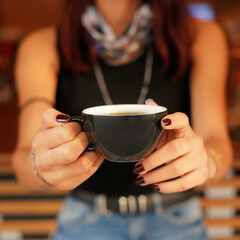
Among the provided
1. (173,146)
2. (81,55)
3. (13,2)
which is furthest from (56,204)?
(13,2)

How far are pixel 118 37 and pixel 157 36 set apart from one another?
13 centimetres

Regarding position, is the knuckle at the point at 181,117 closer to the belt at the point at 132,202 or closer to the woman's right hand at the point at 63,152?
the woman's right hand at the point at 63,152

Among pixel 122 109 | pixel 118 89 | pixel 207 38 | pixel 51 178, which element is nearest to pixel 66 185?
pixel 51 178

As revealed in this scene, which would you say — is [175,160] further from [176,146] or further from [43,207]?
[43,207]

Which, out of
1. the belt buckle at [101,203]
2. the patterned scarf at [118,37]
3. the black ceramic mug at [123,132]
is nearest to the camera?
the black ceramic mug at [123,132]

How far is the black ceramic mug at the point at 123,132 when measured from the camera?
15.9 inches

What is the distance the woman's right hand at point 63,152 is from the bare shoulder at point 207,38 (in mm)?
623

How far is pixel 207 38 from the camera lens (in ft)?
3.42

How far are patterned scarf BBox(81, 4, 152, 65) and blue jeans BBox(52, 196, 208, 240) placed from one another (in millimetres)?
416

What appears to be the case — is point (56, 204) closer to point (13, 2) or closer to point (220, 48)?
point (220, 48)

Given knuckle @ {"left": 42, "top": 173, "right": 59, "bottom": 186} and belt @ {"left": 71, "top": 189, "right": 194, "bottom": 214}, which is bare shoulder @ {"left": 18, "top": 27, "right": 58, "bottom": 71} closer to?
belt @ {"left": 71, "top": 189, "right": 194, "bottom": 214}

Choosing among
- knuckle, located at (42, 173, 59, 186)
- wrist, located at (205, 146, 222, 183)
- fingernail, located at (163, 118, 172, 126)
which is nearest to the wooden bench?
wrist, located at (205, 146, 222, 183)

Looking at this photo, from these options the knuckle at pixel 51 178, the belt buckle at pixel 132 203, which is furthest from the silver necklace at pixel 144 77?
the knuckle at pixel 51 178

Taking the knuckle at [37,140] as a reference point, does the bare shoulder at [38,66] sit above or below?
above
